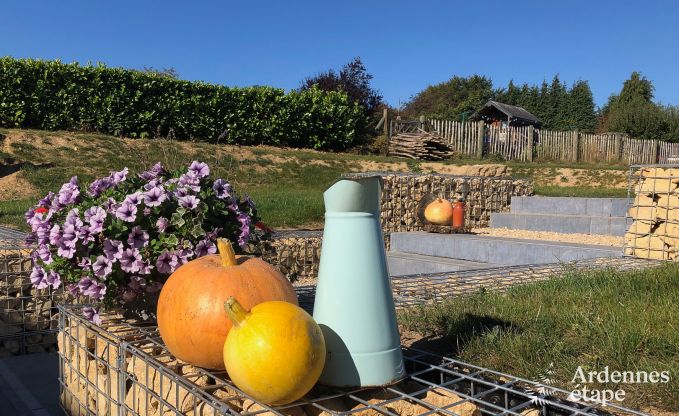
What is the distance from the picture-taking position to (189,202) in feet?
8.41

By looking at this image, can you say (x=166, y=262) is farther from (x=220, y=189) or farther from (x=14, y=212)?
(x=14, y=212)

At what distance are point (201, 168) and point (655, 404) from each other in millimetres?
2131

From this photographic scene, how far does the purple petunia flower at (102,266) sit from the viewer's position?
243 centimetres

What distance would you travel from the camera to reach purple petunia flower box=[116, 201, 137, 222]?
244 cm

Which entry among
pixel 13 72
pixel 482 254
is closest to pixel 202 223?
pixel 482 254

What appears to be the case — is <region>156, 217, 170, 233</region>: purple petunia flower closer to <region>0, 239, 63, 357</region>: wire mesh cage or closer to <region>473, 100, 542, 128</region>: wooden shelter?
<region>0, 239, 63, 357</region>: wire mesh cage

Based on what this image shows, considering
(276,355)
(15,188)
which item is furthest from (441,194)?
(15,188)

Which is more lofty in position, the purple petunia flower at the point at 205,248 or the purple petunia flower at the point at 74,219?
the purple petunia flower at the point at 74,219

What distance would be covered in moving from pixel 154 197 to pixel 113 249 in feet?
0.94

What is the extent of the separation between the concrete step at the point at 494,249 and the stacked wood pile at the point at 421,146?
1190 centimetres

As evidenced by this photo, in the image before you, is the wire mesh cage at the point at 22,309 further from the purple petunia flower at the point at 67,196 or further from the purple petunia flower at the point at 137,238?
the purple petunia flower at the point at 137,238

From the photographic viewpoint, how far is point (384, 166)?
53.6 ft

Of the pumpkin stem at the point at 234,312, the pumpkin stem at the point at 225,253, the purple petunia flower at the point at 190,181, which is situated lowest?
the pumpkin stem at the point at 234,312

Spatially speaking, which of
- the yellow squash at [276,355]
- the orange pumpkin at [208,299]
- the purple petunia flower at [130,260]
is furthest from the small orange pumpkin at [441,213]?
the yellow squash at [276,355]
